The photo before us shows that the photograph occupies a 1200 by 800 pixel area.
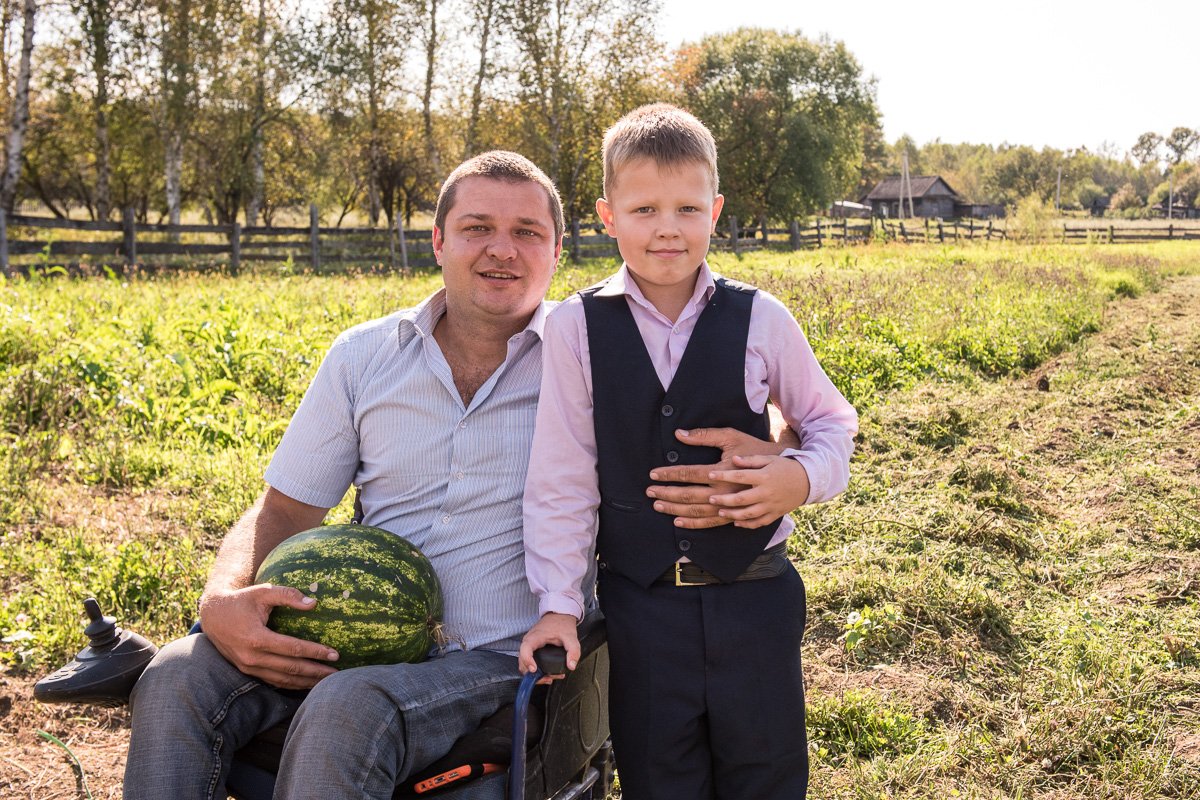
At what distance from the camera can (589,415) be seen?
219cm

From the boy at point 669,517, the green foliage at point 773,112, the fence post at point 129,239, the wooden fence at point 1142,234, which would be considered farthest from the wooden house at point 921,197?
the boy at point 669,517

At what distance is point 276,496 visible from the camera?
8.39 ft

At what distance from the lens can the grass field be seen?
3.02 meters

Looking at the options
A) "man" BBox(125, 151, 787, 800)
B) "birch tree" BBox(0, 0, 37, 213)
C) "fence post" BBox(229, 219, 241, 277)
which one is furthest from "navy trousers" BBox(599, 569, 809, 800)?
"fence post" BBox(229, 219, 241, 277)

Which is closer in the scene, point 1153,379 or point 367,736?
point 367,736

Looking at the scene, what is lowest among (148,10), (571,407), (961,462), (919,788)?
(919,788)

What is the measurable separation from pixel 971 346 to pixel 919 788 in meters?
6.24

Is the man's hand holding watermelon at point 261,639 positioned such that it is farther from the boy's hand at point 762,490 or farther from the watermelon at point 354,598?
the boy's hand at point 762,490

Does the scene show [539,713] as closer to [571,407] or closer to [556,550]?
[556,550]

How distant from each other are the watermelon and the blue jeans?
0.07m

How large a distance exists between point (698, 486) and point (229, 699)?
1.14 m

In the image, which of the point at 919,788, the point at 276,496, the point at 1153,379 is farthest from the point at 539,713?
the point at 1153,379

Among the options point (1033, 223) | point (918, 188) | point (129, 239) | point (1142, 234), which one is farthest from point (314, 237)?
point (918, 188)

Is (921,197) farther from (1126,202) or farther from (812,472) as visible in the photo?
(812,472)
